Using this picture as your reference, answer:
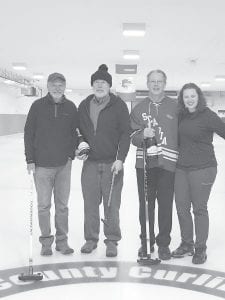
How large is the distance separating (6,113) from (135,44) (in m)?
14.3

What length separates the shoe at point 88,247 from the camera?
370cm

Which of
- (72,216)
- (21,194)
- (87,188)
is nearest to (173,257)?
(87,188)

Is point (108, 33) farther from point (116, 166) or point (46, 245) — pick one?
point (46, 245)

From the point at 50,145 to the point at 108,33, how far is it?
6913 mm

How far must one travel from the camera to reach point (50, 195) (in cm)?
372

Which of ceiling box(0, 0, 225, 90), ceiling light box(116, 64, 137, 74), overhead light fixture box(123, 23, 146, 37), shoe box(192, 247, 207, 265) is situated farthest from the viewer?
A: ceiling light box(116, 64, 137, 74)

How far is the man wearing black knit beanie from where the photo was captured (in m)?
3.66

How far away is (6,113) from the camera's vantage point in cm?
2419

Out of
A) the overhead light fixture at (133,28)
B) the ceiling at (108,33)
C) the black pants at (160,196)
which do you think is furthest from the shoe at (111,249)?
the overhead light fixture at (133,28)

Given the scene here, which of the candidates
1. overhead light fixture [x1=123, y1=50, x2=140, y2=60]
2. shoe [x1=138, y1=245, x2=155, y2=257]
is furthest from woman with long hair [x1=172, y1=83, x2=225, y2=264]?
overhead light fixture [x1=123, y1=50, x2=140, y2=60]

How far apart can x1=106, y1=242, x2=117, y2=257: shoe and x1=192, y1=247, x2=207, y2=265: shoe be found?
0.64 meters

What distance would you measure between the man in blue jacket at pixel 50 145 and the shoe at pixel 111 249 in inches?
11.9

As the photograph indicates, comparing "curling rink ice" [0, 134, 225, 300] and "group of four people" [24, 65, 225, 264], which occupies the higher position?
"group of four people" [24, 65, 225, 264]

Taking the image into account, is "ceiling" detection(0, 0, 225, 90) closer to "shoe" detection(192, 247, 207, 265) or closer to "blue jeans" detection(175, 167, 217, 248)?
"blue jeans" detection(175, 167, 217, 248)
